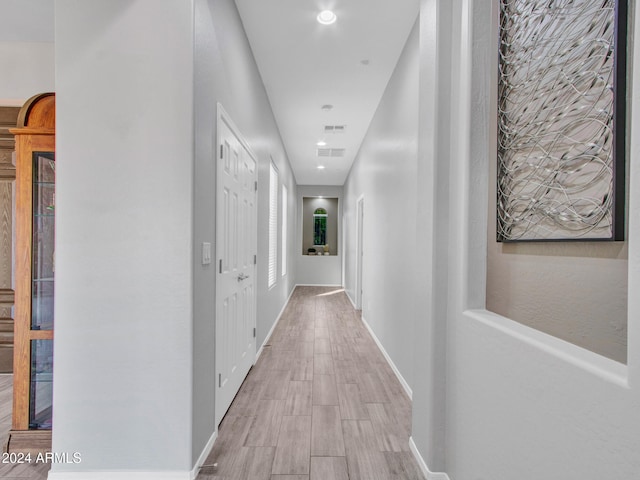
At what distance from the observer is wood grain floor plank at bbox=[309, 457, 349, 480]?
1565mm

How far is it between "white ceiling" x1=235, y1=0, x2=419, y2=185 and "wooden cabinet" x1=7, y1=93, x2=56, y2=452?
1603mm

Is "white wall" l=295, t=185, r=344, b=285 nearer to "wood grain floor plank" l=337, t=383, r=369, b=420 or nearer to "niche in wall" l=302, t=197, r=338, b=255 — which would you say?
"niche in wall" l=302, t=197, r=338, b=255

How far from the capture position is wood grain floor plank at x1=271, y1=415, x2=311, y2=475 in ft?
→ 5.31

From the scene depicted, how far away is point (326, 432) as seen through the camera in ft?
6.36

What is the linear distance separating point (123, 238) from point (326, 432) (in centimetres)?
166

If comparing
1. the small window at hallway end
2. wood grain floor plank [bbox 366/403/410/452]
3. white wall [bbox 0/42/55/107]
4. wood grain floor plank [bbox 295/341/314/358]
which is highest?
white wall [bbox 0/42/55/107]

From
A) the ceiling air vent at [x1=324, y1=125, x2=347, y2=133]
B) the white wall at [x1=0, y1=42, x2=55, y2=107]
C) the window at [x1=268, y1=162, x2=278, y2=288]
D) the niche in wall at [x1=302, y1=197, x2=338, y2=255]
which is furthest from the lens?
the niche in wall at [x1=302, y1=197, x2=338, y2=255]

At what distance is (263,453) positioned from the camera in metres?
1.73

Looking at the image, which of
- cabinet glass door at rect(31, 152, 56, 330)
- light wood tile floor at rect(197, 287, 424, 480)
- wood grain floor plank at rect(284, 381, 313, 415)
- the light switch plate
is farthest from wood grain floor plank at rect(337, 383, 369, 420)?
cabinet glass door at rect(31, 152, 56, 330)

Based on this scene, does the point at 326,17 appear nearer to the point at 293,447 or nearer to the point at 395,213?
the point at 395,213

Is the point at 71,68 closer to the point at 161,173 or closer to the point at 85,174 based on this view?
the point at 85,174

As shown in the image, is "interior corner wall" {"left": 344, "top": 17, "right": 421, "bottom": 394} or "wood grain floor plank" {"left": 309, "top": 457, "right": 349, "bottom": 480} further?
"interior corner wall" {"left": 344, "top": 17, "right": 421, "bottom": 394}

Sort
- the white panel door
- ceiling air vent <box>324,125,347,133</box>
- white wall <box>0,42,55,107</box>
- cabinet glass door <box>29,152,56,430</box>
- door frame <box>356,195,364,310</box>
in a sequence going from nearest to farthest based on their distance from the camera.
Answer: cabinet glass door <box>29,152,56,430</box> → the white panel door → white wall <box>0,42,55,107</box> → ceiling air vent <box>324,125,347,133</box> → door frame <box>356,195,364,310</box>

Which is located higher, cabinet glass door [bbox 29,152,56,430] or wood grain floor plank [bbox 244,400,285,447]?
cabinet glass door [bbox 29,152,56,430]
